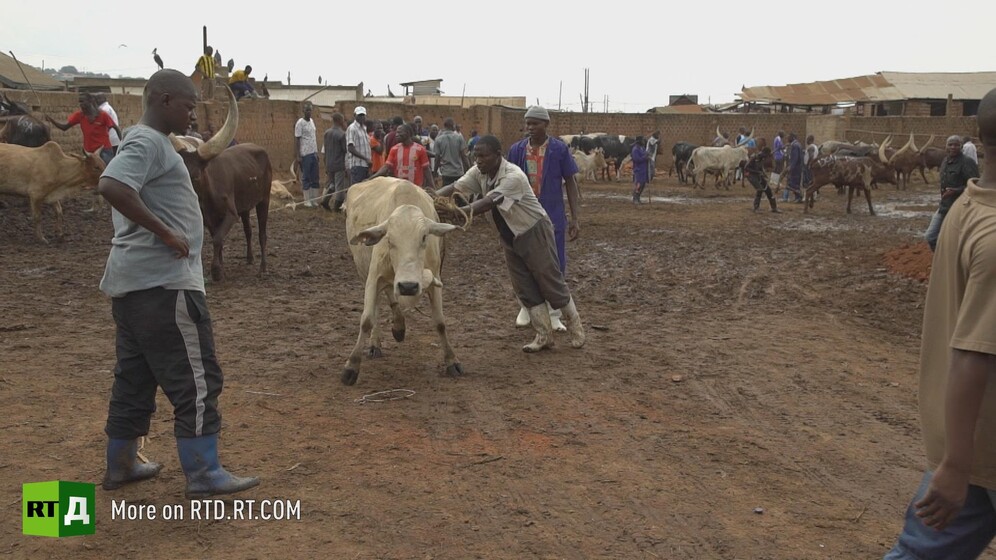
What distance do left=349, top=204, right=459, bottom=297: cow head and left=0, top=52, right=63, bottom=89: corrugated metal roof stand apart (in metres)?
21.6

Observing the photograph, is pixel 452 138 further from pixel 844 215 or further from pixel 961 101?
pixel 961 101

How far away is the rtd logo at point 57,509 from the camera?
368cm

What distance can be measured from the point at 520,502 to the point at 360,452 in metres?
1.04

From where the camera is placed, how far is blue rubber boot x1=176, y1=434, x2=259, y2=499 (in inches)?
151

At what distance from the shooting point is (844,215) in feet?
59.6

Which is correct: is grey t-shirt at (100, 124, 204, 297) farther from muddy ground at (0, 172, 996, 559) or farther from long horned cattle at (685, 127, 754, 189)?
long horned cattle at (685, 127, 754, 189)

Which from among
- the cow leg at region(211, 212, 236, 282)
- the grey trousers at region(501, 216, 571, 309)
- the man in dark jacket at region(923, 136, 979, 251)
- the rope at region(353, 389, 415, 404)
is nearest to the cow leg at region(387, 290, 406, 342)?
the rope at region(353, 389, 415, 404)

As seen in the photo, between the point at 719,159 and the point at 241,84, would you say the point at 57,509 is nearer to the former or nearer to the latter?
the point at 241,84

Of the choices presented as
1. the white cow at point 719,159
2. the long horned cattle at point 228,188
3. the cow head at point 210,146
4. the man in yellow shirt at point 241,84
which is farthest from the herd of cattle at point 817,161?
the cow head at point 210,146

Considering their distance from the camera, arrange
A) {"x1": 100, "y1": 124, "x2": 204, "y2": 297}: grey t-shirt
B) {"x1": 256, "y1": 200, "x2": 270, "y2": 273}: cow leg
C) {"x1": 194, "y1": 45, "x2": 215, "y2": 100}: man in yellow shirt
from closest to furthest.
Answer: {"x1": 100, "y1": 124, "x2": 204, "y2": 297}: grey t-shirt, {"x1": 256, "y1": 200, "x2": 270, "y2": 273}: cow leg, {"x1": 194, "y1": 45, "x2": 215, "y2": 100}: man in yellow shirt

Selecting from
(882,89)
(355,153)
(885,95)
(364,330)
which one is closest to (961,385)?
(364,330)

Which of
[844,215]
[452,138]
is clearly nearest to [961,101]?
[844,215]

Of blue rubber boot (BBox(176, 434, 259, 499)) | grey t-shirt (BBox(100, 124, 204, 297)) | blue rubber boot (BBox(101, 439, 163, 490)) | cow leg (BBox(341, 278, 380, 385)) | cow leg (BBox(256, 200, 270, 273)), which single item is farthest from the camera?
cow leg (BBox(256, 200, 270, 273))

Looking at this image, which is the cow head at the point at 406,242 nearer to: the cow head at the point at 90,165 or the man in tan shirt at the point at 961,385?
the man in tan shirt at the point at 961,385
